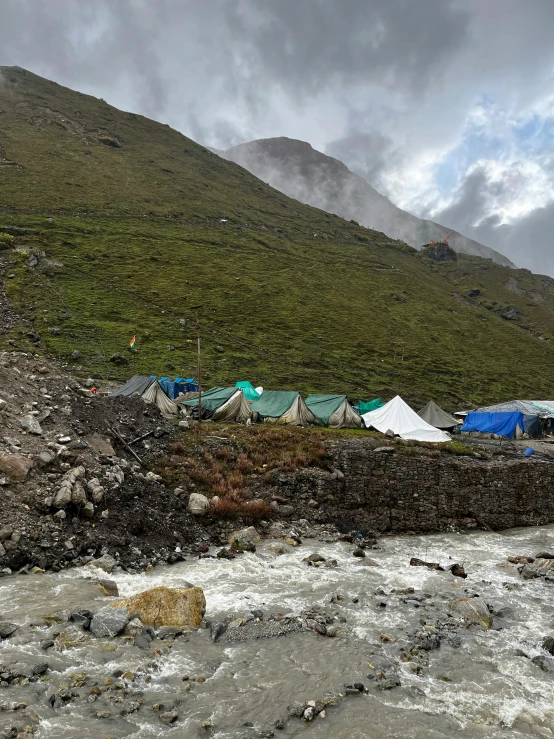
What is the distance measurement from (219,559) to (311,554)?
326 centimetres

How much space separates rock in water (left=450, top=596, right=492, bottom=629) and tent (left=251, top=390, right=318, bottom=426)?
24.0 m

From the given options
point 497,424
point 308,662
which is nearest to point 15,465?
point 308,662

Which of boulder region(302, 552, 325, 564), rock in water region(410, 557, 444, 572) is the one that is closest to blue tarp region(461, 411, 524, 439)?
rock in water region(410, 557, 444, 572)

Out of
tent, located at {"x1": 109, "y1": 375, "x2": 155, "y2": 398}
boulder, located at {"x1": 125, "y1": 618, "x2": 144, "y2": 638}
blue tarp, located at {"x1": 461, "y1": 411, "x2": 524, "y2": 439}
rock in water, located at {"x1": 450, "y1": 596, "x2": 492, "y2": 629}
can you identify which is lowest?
rock in water, located at {"x1": 450, "y1": 596, "x2": 492, "y2": 629}

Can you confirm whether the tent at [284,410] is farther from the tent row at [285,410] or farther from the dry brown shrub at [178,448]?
the dry brown shrub at [178,448]

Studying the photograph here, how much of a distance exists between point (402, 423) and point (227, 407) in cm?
1439

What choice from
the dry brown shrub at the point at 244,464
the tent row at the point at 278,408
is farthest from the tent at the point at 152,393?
the dry brown shrub at the point at 244,464

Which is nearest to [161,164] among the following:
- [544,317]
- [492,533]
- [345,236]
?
[345,236]

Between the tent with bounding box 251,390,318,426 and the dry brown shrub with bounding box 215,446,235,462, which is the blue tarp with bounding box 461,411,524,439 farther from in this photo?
the dry brown shrub with bounding box 215,446,235,462

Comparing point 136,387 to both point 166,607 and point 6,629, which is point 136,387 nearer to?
point 166,607

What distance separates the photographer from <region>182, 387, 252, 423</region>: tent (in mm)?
35875

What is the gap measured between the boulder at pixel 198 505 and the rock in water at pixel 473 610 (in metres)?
9.30

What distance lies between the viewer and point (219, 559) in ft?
48.5

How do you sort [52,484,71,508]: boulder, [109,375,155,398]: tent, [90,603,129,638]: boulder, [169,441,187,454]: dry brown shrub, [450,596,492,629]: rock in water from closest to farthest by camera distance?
[90,603,129,638]: boulder
[450,596,492,629]: rock in water
[52,484,71,508]: boulder
[169,441,187,454]: dry brown shrub
[109,375,155,398]: tent
